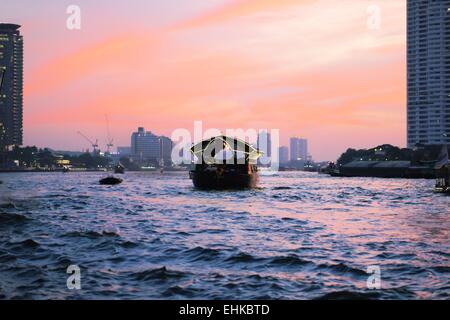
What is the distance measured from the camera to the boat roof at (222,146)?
85.9m

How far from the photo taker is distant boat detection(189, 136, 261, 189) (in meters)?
85.3

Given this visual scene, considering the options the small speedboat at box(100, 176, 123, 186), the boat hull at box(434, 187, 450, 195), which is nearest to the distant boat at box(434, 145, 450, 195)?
the boat hull at box(434, 187, 450, 195)

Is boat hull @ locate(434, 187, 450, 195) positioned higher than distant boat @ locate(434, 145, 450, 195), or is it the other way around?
distant boat @ locate(434, 145, 450, 195)

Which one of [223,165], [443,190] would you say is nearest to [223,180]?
[223,165]

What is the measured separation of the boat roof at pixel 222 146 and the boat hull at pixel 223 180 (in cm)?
345

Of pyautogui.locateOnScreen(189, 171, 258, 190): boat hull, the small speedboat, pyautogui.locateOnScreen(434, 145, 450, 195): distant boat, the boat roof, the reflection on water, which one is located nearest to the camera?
the reflection on water

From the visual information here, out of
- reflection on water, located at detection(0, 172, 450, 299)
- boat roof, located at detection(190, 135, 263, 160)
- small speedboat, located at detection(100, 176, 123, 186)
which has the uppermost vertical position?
boat roof, located at detection(190, 135, 263, 160)

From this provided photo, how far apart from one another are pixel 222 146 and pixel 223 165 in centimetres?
487

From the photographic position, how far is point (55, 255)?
72.7ft

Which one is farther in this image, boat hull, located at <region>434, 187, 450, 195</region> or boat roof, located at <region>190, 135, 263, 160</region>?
boat roof, located at <region>190, 135, 263, 160</region>

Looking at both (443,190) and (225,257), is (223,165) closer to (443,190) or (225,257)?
(443,190)

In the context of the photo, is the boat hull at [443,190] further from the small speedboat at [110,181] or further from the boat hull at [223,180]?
the small speedboat at [110,181]

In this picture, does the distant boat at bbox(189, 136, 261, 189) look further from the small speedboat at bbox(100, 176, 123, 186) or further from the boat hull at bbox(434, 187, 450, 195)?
the small speedboat at bbox(100, 176, 123, 186)

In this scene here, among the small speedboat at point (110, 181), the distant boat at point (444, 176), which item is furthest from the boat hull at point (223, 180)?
the small speedboat at point (110, 181)
